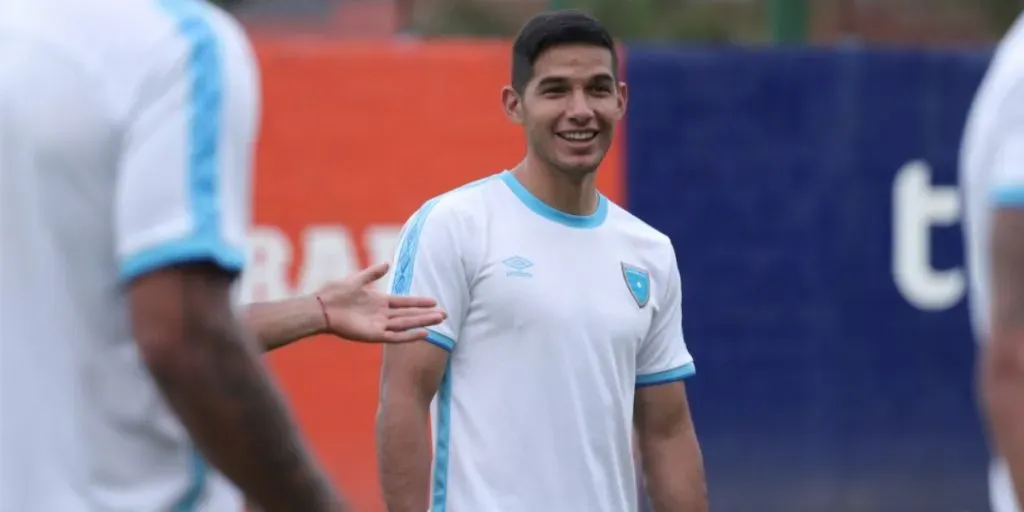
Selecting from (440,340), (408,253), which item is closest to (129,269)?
(440,340)

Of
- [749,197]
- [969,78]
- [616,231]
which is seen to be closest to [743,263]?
[749,197]

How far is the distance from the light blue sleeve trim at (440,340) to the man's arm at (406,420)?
0.04 ft

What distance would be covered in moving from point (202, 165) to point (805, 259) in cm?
821

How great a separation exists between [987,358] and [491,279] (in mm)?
2086

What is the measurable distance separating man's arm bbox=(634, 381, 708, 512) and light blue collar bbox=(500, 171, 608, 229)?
42cm

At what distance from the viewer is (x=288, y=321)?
356cm

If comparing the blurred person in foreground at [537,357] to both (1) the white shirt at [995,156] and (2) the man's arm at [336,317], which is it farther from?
(1) the white shirt at [995,156]

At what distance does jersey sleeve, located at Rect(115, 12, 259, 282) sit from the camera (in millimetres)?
2502

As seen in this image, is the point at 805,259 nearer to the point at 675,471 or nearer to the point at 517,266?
the point at 675,471

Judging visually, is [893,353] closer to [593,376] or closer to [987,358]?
[593,376]

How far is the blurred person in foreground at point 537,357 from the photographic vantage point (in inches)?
181

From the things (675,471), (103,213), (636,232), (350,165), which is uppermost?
(350,165)

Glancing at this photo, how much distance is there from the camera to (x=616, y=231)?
16.0ft

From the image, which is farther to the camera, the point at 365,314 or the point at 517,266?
the point at 517,266
